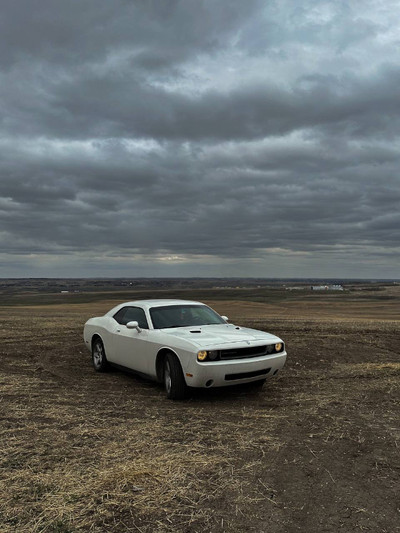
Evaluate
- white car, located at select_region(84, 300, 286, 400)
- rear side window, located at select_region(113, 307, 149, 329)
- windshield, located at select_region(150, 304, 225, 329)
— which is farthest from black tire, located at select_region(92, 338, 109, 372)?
windshield, located at select_region(150, 304, 225, 329)

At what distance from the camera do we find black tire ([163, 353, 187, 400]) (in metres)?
5.98

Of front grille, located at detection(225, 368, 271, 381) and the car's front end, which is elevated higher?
the car's front end

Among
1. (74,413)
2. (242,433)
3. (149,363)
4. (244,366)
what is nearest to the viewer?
(242,433)

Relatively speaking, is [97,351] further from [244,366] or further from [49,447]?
[49,447]

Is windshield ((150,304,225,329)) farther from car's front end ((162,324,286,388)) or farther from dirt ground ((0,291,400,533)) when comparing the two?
dirt ground ((0,291,400,533))

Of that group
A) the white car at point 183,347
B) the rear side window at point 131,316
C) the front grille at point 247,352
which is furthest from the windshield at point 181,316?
the front grille at point 247,352

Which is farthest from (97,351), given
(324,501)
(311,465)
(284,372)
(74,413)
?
(324,501)

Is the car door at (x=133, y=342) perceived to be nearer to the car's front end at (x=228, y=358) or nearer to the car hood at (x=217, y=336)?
the car hood at (x=217, y=336)

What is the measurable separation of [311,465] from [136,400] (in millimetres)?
2918

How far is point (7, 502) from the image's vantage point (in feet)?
10.5

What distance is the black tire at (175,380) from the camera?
5977mm

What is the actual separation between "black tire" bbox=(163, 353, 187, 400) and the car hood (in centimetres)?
35

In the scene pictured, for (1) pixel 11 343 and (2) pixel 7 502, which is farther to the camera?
(1) pixel 11 343

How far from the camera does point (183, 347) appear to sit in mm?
5996
